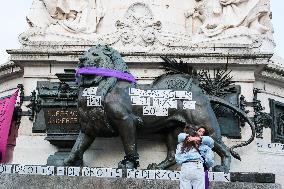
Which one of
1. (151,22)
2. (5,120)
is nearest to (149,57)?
(151,22)

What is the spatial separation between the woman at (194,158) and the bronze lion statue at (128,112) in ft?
11.5

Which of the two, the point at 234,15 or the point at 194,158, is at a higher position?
the point at 234,15

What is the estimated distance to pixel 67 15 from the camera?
15.3 m

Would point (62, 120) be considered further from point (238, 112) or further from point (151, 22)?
point (238, 112)

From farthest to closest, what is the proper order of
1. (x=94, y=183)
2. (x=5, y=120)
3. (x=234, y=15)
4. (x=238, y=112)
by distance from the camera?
(x=234, y=15)
(x=5, y=120)
(x=238, y=112)
(x=94, y=183)

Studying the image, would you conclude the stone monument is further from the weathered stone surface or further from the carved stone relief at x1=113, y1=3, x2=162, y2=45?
the weathered stone surface

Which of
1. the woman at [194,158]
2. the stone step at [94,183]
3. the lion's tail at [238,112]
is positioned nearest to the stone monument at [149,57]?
the lion's tail at [238,112]

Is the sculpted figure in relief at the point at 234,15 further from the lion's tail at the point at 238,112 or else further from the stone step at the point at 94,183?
the stone step at the point at 94,183

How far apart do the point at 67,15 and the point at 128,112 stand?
14.0 ft

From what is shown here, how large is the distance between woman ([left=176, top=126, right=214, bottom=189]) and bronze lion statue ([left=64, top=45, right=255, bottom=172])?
3514 mm

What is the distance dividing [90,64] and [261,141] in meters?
4.70

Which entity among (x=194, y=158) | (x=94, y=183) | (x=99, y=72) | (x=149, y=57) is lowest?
(x=94, y=183)

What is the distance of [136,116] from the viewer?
41.2 feet

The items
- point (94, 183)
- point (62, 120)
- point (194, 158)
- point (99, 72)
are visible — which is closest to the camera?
point (194, 158)
